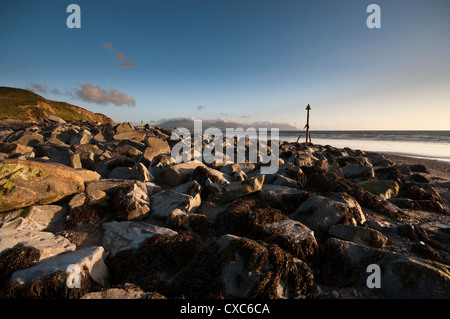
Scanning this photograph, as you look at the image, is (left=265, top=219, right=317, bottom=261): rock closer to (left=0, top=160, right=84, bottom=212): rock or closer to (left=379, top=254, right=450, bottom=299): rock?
(left=379, top=254, right=450, bottom=299): rock

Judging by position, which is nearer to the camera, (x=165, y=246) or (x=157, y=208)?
(x=165, y=246)

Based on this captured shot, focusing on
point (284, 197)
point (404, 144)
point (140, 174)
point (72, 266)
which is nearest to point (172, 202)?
point (140, 174)

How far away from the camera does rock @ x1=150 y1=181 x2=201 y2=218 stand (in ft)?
14.2

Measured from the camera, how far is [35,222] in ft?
11.7

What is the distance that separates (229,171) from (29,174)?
5.43m

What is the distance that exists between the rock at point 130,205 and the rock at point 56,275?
4.70 ft

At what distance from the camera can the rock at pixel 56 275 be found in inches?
88.3

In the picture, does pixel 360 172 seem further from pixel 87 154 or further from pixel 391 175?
pixel 87 154
